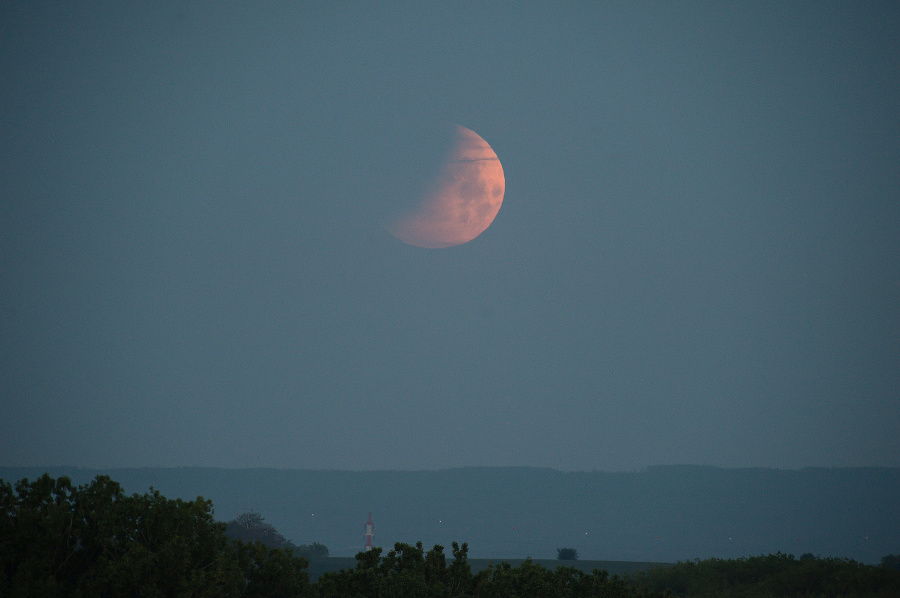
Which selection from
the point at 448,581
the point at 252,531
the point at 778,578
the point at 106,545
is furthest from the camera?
the point at 252,531

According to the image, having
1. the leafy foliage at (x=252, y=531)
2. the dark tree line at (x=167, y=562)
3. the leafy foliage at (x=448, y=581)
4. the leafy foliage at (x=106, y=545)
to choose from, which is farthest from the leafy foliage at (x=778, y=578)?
the leafy foliage at (x=252, y=531)

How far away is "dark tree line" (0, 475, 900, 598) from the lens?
1481 centimetres

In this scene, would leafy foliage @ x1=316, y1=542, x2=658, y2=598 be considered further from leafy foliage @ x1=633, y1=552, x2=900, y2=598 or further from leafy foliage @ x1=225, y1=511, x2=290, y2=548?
leafy foliage @ x1=225, y1=511, x2=290, y2=548

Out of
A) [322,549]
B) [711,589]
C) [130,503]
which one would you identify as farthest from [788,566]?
[322,549]

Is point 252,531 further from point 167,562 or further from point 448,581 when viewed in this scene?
point 167,562

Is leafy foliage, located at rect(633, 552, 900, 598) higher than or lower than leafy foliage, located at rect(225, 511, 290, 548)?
lower

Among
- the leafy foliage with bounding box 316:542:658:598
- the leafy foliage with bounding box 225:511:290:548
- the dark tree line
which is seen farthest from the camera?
the leafy foliage with bounding box 225:511:290:548

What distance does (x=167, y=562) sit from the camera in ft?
49.2

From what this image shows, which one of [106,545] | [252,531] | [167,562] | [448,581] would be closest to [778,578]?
[448,581]

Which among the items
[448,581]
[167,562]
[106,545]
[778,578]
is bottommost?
[448,581]

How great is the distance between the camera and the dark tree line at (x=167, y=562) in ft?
48.6

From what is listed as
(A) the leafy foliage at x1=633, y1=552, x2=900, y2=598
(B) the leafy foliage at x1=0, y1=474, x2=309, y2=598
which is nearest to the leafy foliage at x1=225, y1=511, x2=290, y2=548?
(A) the leafy foliage at x1=633, y1=552, x2=900, y2=598

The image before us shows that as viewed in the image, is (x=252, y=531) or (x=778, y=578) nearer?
(x=778, y=578)

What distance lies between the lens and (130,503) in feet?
52.6
